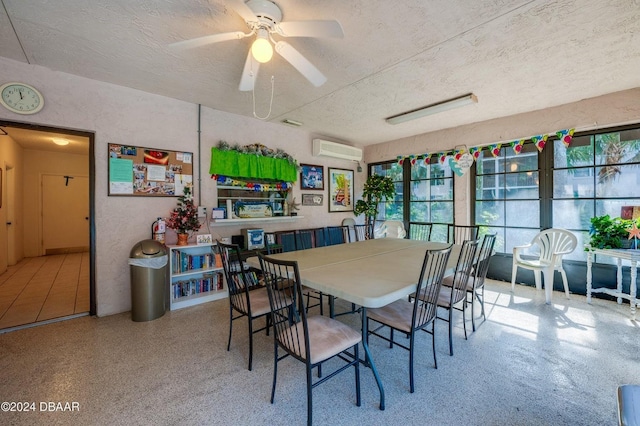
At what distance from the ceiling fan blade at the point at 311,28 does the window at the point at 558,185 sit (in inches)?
152

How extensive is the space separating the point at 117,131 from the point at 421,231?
425 cm

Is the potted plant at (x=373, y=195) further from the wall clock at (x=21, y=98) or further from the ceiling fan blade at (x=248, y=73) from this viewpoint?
the wall clock at (x=21, y=98)

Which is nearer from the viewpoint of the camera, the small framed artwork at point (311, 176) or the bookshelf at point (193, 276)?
the bookshelf at point (193, 276)

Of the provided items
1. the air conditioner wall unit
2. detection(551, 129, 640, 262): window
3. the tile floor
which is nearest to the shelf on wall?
the air conditioner wall unit

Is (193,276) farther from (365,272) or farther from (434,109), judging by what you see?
(434,109)

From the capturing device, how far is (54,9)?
73.8 inches

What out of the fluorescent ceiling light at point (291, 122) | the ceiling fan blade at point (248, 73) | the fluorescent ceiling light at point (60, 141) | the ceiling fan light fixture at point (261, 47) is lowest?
the ceiling fan light fixture at point (261, 47)

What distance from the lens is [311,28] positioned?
172 cm

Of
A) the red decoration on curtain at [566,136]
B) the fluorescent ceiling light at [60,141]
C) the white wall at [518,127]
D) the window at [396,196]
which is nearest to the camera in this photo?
the white wall at [518,127]

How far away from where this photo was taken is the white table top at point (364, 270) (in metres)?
1.61

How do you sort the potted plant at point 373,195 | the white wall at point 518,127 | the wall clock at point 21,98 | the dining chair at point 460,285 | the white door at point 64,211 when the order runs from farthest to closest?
the white door at point 64,211 < the potted plant at point 373,195 < the white wall at point 518,127 < the wall clock at point 21,98 < the dining chair at point 460,285

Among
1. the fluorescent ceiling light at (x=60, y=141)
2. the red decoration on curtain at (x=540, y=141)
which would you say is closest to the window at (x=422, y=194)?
the red decoration on curtain at (x=540, y=141)

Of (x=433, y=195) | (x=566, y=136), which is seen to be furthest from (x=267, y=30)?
(x=433, y=195)

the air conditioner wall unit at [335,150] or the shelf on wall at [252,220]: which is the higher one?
the air conditioner wall unit at [335,150]
